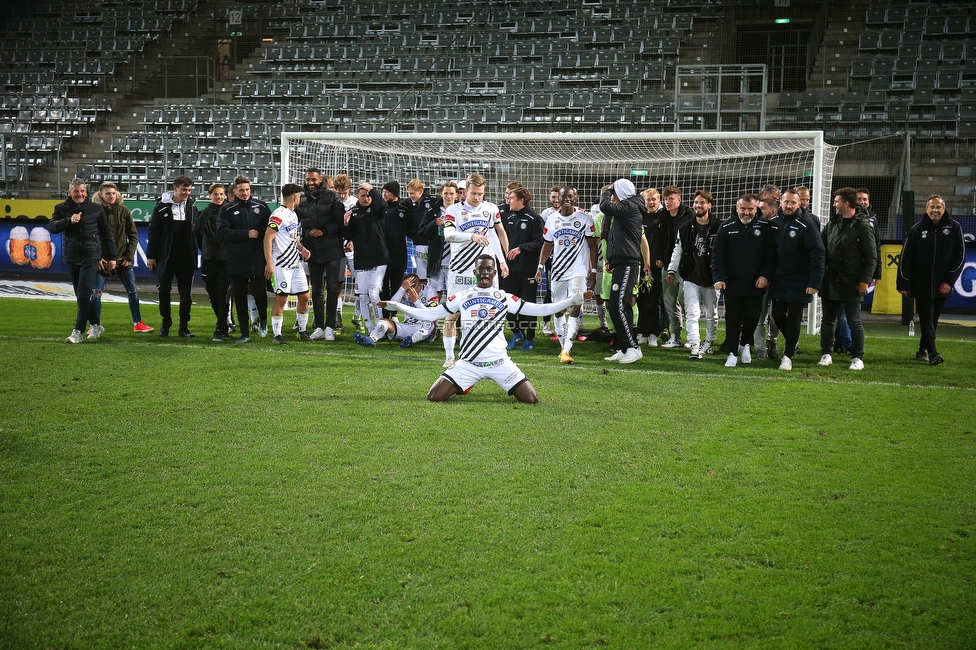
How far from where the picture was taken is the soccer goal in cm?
1395

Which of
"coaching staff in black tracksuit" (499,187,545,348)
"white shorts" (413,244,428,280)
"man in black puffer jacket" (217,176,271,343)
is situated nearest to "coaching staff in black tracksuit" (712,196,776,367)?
"coaching staff in black tracksuit" (499,187,545,348)

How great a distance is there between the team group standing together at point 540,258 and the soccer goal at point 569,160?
7.91 feet

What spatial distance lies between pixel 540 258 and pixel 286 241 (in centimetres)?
322

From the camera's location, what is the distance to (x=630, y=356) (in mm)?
9844

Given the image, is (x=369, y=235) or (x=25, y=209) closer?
(x=369, y=235)

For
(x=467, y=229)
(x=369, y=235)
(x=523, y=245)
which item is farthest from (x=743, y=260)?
(x=369, y=235)

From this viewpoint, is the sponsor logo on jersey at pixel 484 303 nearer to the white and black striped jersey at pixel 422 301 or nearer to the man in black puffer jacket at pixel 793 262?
the white and black striped jersey at pixel 422 301

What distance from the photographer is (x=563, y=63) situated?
78.0 ft

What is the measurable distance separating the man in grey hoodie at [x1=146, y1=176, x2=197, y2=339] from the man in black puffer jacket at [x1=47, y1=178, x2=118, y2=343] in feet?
3.34

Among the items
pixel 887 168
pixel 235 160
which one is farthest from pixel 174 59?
pixel 887 168

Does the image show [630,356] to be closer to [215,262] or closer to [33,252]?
[215,262]

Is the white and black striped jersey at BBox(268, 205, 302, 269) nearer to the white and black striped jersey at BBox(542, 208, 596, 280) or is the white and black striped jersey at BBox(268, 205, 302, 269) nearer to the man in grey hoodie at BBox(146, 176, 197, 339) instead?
the man in grey hoodie at BBox(146, 176, 197, 339)

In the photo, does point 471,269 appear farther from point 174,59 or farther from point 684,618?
point 174,59

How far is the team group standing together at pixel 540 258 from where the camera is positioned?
962cm
